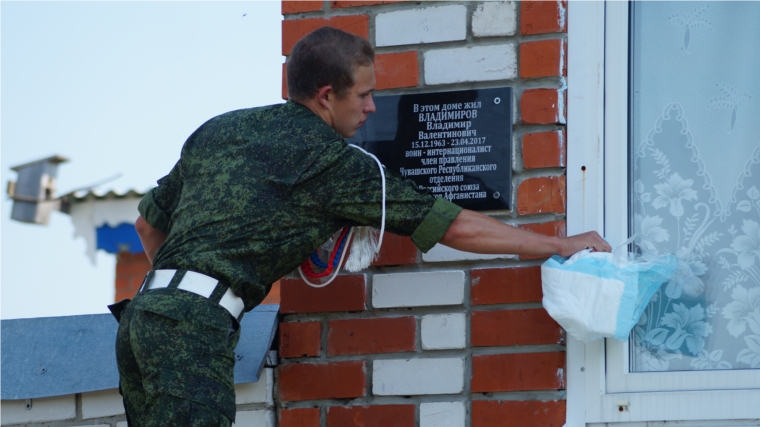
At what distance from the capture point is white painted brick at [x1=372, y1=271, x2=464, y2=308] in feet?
9.14

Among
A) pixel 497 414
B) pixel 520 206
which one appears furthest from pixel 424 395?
pixel 520 206

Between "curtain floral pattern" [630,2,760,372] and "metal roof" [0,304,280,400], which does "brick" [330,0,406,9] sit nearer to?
"curtain floral pattern" [630,2,760,372]

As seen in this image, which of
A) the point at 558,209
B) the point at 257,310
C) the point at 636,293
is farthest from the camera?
the point at 257,310

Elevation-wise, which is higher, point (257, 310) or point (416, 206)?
point (416, 206)

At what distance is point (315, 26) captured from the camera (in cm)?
303

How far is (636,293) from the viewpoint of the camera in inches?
101

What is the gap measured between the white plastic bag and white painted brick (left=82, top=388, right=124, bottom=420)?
1.31 m

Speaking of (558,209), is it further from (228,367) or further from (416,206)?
(228,367)

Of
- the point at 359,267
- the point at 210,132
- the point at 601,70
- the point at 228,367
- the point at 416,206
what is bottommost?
the point at 228,367

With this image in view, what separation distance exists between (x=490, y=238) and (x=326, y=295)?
618mm

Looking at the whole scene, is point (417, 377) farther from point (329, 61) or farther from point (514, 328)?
point (329, 61)

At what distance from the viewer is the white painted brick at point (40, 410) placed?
303cm

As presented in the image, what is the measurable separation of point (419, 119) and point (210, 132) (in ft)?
2.06

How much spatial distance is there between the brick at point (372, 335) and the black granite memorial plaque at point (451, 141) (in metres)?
0.38
